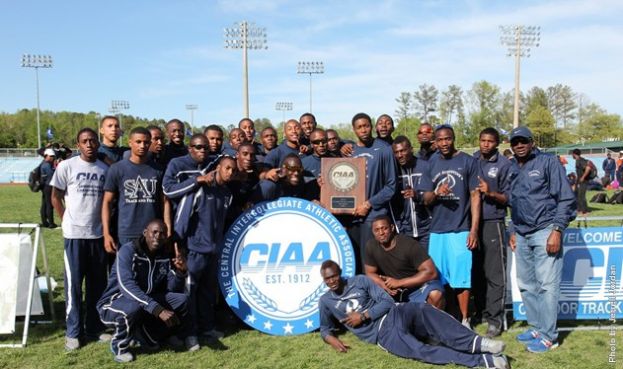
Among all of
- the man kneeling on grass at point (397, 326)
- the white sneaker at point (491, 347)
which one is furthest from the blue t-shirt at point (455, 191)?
the white sneaker at point (491, 347)

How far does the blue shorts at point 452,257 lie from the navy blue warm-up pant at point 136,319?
284cm

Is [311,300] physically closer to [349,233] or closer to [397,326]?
[349,233]

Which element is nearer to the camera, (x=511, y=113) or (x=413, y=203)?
(x=413, y=203)

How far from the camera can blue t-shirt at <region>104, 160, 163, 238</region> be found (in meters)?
5.31

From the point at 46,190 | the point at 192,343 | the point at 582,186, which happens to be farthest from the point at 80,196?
the point at 582,186

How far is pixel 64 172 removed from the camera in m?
5.39

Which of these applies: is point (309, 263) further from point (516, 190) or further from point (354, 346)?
point (516, 190)

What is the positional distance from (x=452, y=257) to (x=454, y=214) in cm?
49

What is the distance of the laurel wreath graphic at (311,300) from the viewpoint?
590cm

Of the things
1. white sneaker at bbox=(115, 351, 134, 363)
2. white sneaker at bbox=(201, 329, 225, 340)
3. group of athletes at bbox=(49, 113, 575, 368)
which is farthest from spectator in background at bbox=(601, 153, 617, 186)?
white sneaker at bbox=(115, 351, 134, 363)

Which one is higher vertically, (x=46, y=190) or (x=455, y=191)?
(x=455, y=191)

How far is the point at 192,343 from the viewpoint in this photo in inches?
212

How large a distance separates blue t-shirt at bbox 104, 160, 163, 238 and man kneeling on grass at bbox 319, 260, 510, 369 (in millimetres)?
1991

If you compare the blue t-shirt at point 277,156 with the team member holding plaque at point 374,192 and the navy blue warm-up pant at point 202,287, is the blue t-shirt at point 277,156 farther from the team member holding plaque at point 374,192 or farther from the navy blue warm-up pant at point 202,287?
the navy blue warm-up pant at point 202,287
